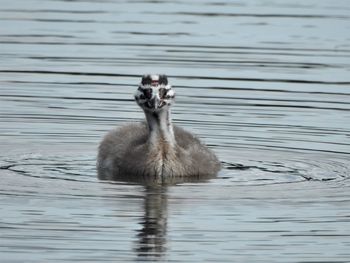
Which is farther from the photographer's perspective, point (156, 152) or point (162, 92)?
point (156, 152)

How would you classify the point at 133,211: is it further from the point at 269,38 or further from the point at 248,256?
the point at 269,38

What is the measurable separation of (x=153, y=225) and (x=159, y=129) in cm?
353

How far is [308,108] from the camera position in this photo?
25109 millimetres

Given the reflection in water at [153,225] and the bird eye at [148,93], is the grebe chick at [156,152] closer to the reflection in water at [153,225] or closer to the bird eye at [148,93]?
the bird eye at [148,93]

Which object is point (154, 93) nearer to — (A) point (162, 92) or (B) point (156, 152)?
(A) point (162, 92)

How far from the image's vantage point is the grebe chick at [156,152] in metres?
20.2

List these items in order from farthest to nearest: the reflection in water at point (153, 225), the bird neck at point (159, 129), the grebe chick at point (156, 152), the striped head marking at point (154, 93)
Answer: the bird neck at point (159, 129) < the grebe chick at point (156, 152) < the striped head marking at point (154, 93) < the reflection in water at point (153, 225)

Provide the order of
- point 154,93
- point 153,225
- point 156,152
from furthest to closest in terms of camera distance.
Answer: point 156,152 < point 154,93 < point 153,225

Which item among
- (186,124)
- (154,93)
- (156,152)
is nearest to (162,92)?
(154,93)

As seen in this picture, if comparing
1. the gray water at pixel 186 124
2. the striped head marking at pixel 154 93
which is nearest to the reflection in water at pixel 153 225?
the gray water at pixel 186 124

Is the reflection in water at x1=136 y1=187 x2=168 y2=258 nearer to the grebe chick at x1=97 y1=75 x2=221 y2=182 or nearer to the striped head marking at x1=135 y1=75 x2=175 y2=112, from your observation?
the grebe chick at x1=97 y1=75 x2=221 y2=182

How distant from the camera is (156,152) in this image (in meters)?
20.6

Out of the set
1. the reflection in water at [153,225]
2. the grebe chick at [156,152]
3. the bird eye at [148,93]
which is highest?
the bird eye at [148,93]

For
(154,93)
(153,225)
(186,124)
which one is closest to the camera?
(153,225)
